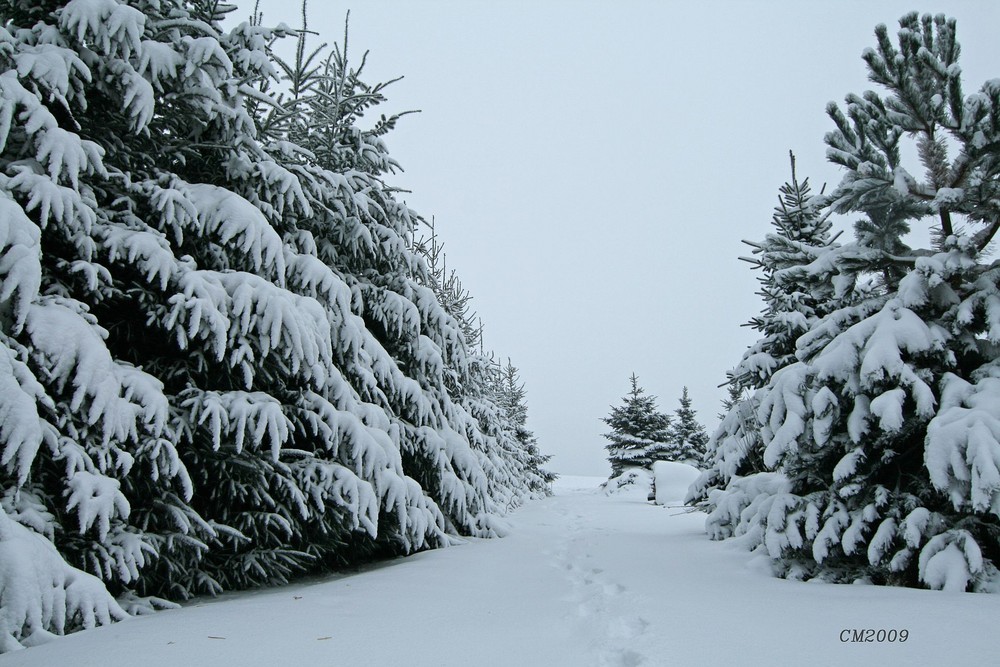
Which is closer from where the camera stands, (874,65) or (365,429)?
(874,65)

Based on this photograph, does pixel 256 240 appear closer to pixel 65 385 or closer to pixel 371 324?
pixel 65 385

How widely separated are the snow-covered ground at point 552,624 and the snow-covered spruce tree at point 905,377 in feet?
1.36

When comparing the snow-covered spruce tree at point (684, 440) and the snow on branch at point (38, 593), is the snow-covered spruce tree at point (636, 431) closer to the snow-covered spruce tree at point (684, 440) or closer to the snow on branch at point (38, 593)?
the snow-covered spruce tree at point (684, 440)

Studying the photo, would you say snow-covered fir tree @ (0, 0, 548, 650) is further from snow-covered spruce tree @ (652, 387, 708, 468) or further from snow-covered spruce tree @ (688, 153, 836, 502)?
snow-covered spruce tree @ (652, 387, 708, 468)

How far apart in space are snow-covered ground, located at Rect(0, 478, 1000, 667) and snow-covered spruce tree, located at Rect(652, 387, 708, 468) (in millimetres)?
20648

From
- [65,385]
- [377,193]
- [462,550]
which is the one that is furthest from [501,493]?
[65,385]

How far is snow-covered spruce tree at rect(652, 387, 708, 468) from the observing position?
79.8 ft

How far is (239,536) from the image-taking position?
3.81 metres

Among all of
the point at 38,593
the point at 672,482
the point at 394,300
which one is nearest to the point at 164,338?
the point at 38,593

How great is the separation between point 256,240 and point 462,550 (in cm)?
394

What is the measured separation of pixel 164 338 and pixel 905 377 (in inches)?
209

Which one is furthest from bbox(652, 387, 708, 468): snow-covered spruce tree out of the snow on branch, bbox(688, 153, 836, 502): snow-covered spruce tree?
the snow on branch

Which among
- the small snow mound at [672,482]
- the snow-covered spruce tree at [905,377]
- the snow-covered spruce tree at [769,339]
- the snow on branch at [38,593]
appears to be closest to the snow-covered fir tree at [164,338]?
the snow on branch at [38,593]

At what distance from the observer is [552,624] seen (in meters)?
3.07
